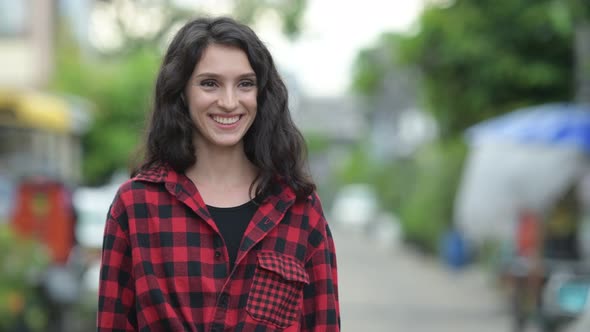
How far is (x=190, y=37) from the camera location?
271 cm

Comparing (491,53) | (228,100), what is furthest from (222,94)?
(491,53)

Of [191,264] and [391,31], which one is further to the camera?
[391,31]

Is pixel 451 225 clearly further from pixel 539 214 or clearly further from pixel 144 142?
pixel 144 142

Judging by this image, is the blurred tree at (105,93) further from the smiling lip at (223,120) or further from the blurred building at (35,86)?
the smiling lip at (223,120)

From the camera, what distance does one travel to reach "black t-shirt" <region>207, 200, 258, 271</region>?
105 inches

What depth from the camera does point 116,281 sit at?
268cm

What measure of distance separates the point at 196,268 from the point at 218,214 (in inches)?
6.2

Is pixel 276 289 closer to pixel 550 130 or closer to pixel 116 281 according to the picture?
pixel 116 281

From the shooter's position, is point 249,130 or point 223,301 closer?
point 223,301

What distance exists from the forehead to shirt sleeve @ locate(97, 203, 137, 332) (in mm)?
418

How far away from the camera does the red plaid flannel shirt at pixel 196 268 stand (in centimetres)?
261

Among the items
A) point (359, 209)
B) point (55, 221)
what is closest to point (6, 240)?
point (55, 221)

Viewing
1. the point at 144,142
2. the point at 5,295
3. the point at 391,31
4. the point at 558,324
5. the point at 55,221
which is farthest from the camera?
the point at 391,31

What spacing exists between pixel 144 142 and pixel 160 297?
466 millimetres
